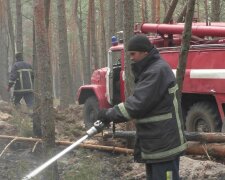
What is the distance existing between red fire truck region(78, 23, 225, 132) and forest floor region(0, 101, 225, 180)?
1.63 metres

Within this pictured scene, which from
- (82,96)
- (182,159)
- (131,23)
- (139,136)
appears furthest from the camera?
(82,96)

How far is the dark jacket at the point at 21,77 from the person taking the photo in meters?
13.1

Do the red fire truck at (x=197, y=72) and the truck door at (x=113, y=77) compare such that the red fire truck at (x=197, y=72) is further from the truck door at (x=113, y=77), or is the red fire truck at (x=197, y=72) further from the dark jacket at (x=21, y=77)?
the dark jacket at (x=21, y=77)

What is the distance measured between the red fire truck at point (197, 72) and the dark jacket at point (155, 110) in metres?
4.12

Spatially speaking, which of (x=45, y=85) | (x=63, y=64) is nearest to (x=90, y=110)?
(x=63, y=64)

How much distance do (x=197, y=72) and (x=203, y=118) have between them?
956 millimetres

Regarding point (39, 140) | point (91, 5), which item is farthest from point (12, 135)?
point (91, 5)

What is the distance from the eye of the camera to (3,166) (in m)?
7.48

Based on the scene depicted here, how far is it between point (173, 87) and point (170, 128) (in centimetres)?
43

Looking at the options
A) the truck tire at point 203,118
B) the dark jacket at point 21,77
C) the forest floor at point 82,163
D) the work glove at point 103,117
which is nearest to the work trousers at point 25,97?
the dark jacket at point 21,77

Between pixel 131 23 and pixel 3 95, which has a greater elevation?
pixel 131 23

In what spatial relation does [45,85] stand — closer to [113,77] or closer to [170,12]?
[113,77]

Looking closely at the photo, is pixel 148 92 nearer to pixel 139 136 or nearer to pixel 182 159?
pixel 139 136

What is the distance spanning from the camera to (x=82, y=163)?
735 centimetres
